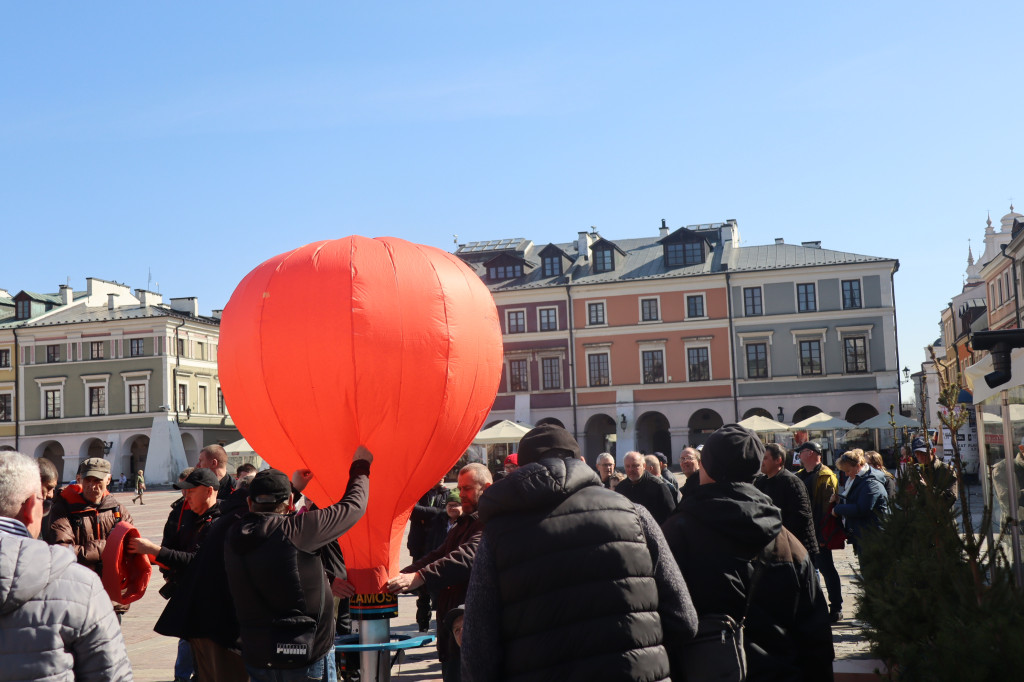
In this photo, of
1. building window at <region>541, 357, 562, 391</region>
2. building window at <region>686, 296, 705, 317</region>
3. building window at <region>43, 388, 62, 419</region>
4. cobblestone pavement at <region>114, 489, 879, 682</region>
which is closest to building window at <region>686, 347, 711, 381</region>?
building window at <region>686, 296, 705, 317</region>

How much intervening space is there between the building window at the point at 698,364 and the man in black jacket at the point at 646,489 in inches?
1577

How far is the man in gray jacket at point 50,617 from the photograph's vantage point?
261 centimetres

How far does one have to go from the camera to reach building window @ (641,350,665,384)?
159 ft

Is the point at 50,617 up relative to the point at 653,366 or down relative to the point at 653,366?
down

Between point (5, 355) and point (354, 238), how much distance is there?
59722 mm

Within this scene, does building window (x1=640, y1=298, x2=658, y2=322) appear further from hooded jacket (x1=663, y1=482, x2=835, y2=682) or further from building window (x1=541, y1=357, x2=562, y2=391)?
hooded jacket (x1=663, y1=482, x2=835, y2=682)

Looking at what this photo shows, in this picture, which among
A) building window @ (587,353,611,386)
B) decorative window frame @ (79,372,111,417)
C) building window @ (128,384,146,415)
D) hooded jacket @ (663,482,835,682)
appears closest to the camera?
hooded jacket @ (663,482,835,682)

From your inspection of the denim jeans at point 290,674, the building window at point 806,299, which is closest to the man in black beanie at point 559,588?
the denim jeans at point 290,674

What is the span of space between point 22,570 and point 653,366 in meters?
46.8

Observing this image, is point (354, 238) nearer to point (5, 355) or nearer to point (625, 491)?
point (625, 491)

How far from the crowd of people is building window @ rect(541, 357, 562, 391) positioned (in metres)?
43.3

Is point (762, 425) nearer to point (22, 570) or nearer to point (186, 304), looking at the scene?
point (22, 570)

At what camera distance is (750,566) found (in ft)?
12.6

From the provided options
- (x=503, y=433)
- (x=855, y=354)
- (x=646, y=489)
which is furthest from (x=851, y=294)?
(x=646, y=489)
